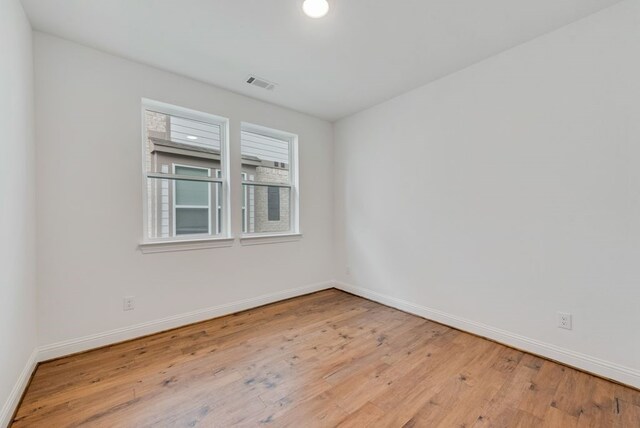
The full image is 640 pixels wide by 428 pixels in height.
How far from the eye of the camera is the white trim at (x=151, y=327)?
2.14m

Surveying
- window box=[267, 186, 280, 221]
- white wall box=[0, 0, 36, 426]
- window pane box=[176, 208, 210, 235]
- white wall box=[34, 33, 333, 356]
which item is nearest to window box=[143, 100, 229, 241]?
window pane box=[176, 208, 210, 235]

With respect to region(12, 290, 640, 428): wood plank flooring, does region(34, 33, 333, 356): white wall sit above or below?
above

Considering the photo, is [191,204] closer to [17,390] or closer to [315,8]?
[17,390]

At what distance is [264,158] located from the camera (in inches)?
140

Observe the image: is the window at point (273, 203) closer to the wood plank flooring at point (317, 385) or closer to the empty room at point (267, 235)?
the empty room at point (267, 235)

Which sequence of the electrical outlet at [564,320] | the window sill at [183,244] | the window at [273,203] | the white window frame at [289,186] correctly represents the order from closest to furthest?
the electrical outlet at [564,320] < the window sill at [183,244] < the white window frame at [289,186] < the window at [273,203]

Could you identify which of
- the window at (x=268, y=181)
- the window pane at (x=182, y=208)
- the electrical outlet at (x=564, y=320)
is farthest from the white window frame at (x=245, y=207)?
the electrical outlet at (x=564, y=320)

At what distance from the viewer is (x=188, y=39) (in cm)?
220

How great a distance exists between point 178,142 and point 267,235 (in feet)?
4.73

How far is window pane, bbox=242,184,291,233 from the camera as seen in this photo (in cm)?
338

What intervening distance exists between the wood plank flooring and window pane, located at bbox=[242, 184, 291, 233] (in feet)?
4.33

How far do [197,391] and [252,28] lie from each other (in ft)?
8.71

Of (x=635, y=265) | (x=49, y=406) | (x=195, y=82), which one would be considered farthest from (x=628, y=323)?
(x=195, y=82)

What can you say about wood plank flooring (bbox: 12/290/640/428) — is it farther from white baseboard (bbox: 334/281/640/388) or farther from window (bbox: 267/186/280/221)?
window (bbox: 267/186/280/221)
